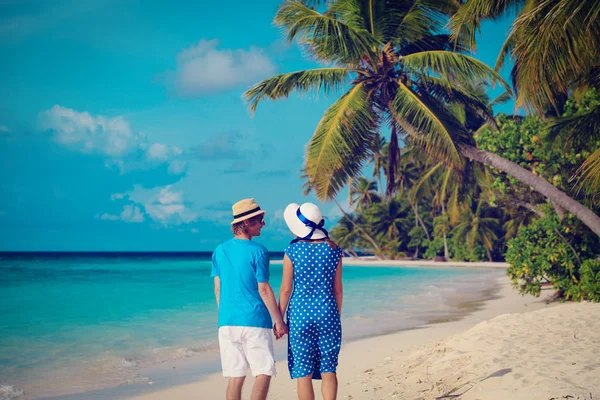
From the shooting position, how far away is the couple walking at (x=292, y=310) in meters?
3.40

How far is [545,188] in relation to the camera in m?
9.68

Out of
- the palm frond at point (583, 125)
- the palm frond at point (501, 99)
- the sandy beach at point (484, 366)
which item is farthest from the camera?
the palm frond at point (501, 99)

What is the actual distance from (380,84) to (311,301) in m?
8.20

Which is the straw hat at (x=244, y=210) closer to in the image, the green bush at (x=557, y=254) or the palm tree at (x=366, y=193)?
the green bush at (x=557, y=254)

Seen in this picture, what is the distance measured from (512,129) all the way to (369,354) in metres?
10.1

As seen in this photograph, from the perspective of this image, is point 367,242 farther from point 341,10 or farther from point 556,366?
point 556,366

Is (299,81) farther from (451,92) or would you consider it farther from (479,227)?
(479,227)

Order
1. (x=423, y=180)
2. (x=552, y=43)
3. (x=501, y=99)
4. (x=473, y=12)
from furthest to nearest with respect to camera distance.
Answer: (x=423, y=180)
(x=501, y=99)
(x=473, y=12)
(x=552, y=43)

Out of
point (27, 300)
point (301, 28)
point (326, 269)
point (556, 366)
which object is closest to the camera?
point (326, 269)

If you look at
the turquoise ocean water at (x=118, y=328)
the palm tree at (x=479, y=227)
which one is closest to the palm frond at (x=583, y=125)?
the turquoise ocean water at (x=118, y=328)

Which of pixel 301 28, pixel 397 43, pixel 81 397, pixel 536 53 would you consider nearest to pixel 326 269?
pixel 81 397

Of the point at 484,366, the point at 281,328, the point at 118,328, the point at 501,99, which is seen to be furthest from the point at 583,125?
the point at 501,99

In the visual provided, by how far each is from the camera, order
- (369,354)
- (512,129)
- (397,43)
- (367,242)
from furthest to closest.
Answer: (367,242)
(512,129)
(397,43)
(369,354)

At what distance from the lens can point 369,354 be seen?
287 inches
